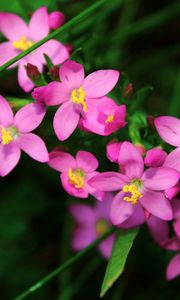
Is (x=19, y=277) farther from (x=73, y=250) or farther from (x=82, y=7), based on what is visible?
(x=82, y=7)

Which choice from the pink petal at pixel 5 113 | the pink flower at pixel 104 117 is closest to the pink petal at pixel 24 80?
the pink petal at pixel 5 113

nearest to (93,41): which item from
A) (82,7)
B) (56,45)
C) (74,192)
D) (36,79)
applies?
(82,7)

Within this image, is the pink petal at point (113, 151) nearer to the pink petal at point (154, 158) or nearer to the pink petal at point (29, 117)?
the pink petal at point (154, 158)

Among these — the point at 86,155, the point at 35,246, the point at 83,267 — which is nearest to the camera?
the point at 86,155

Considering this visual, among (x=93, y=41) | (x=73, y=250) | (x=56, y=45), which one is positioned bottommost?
(x=73, y=250)

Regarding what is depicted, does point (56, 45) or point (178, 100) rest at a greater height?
point (56, 45)

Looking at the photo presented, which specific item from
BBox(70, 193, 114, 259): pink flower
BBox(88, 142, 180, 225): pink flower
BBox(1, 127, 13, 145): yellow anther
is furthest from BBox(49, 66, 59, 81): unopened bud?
BBox(70, 193, 114, 259): pink flower
